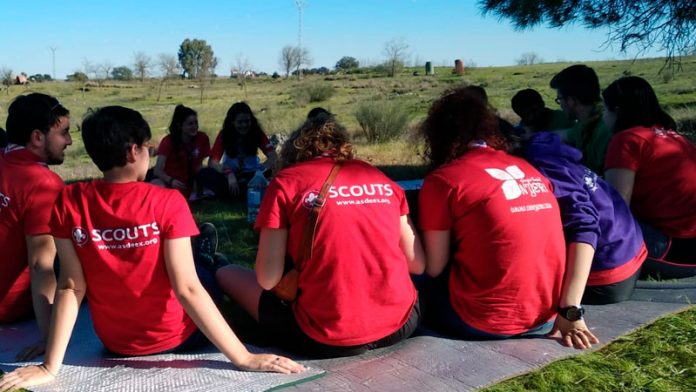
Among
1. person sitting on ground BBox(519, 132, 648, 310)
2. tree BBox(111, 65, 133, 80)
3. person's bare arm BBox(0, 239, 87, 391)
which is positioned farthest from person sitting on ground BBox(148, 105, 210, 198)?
tree BBox(111, 65, 133, 80)

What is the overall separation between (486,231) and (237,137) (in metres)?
4.72

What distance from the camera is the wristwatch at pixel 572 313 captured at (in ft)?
9.52

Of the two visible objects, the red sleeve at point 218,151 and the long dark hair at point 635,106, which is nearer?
the long dark hair at point 635,106

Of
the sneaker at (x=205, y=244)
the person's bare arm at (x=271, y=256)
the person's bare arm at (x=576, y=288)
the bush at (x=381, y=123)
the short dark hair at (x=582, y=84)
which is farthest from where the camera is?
the bush at (x=381, y=123)

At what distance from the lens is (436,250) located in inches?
112

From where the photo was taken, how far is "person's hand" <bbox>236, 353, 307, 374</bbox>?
2.67 m

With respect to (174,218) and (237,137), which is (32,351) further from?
(237,137)

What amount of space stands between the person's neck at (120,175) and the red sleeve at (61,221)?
0.17m

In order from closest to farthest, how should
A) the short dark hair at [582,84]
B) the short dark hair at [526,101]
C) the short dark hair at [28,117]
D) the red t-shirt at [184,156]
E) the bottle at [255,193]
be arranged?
the short dark hair at [28,117], the short dark hair at [582,84], the short dark hair at [526,101], the bottle at [255,193], the red t-shirt at [184,156]

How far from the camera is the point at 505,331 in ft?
9.66

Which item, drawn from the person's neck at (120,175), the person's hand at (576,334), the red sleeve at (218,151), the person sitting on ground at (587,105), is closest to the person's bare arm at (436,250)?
the person's hand at (576,334)

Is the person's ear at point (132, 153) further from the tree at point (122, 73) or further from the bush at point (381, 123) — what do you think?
the tree at point (122, 73)

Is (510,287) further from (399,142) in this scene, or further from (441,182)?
(399,142)

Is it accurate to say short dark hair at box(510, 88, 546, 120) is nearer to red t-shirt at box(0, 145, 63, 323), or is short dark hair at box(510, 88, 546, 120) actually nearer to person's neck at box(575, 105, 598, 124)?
person's neck at box(575, 105, 598, 124)
